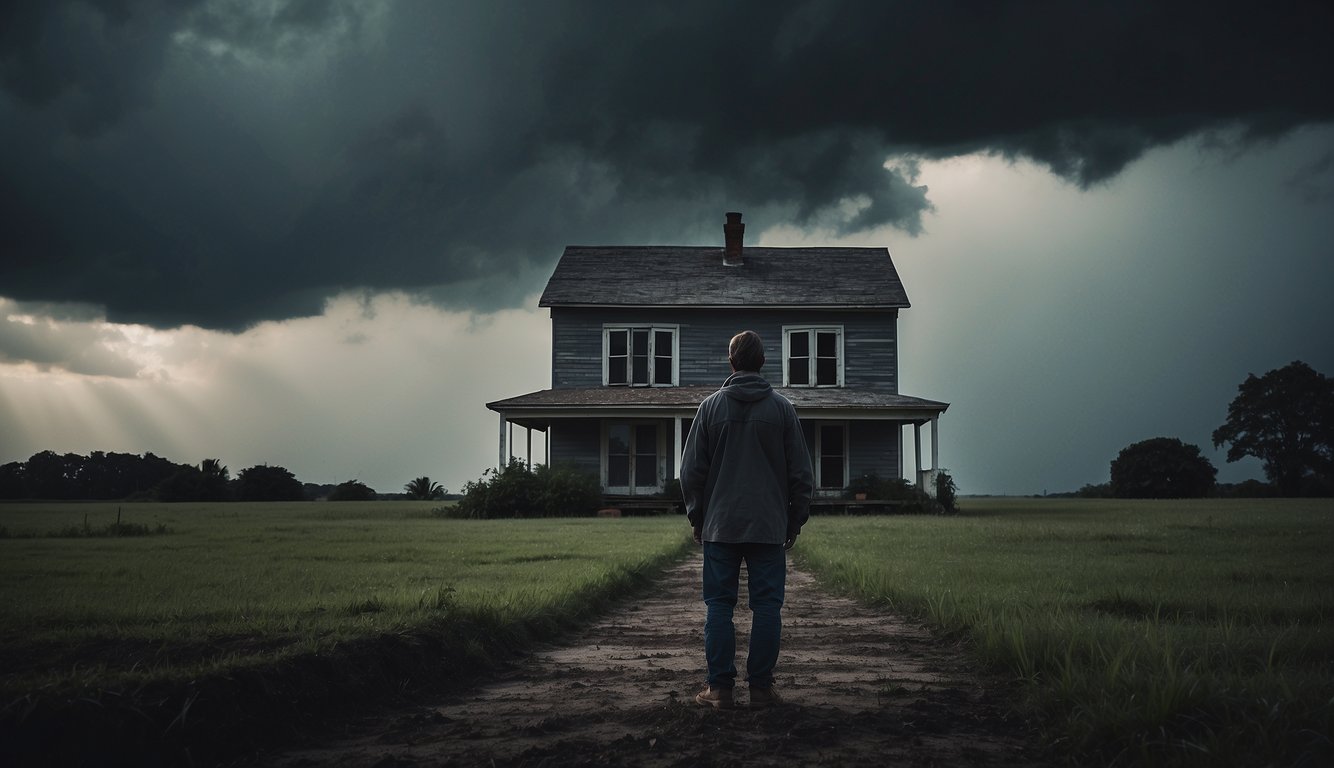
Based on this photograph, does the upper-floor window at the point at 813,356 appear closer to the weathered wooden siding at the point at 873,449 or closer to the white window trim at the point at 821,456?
the white window trim at the point at 821,456

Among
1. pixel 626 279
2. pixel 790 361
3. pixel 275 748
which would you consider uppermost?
pixel 626 279

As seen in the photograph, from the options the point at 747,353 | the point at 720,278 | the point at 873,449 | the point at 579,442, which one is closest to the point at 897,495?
the point at 873,449

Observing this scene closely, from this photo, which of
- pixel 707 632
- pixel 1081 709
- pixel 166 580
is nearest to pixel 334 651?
pixel 707 632

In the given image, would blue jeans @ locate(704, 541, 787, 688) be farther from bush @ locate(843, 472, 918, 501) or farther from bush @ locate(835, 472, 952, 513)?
bush @ locate(843, 472, 918, 501)

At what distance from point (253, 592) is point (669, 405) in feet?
61.8

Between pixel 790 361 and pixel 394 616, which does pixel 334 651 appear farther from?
pixel 790 361

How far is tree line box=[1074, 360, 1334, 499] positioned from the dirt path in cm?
5016

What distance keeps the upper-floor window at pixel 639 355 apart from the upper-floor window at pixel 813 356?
141 inches

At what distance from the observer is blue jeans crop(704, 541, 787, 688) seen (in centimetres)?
467

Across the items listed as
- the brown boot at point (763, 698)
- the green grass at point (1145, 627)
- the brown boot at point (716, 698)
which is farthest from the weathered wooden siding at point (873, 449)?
the brown boot at point (716, 698)

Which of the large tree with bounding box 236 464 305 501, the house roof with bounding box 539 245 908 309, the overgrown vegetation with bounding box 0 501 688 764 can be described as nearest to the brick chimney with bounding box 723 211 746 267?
the house roof with bounding box 539 245 908 309

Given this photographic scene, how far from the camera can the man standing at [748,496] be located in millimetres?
4809

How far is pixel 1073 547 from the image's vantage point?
1291cm

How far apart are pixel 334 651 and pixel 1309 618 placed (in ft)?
20.6
